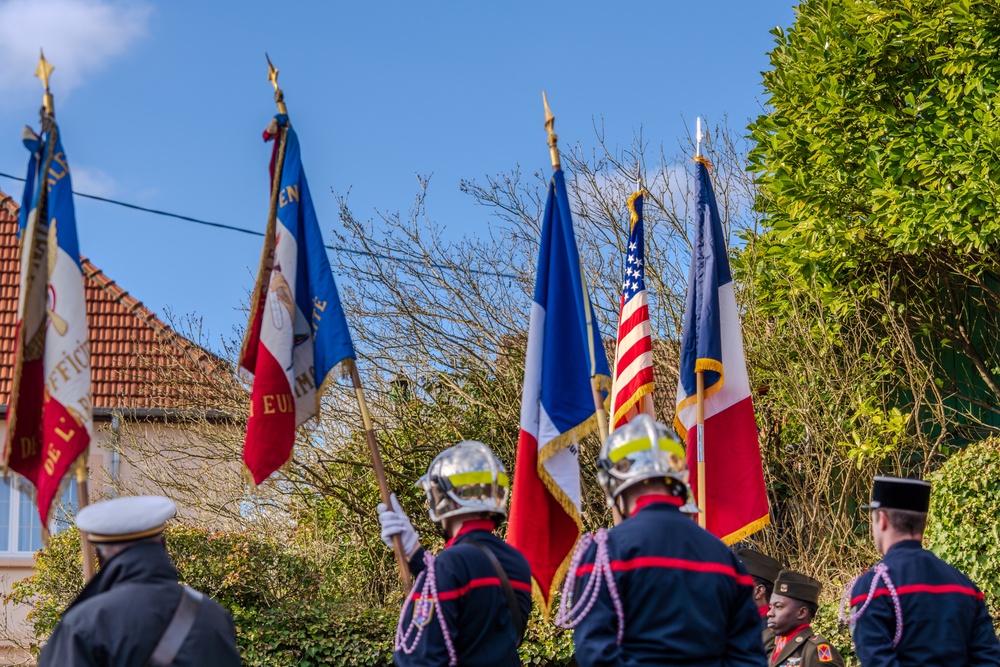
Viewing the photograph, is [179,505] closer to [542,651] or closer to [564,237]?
[542,651]

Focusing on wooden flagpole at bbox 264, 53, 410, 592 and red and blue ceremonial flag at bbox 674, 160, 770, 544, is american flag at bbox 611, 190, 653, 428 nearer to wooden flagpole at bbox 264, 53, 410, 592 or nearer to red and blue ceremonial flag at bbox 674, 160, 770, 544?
red and blue ceremonial flag at bbox 674, 160, 770, 544

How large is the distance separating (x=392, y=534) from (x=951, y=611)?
2.54 meters

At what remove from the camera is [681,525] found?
463 centimetres

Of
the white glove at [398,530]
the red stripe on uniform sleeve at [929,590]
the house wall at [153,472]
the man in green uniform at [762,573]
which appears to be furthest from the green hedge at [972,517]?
the house wall at [153,472]

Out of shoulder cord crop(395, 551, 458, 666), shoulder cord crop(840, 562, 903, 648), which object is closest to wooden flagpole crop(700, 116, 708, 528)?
shoulder cord crop(840, 562, 903, 648)

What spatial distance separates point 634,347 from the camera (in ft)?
24.6

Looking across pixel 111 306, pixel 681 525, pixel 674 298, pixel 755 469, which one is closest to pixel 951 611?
pixel 681 525

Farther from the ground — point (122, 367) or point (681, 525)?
point (122, 367)

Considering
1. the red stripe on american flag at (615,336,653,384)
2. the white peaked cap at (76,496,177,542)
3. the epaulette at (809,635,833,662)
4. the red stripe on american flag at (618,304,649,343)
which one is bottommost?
the epaulette at (809,635,833,662)

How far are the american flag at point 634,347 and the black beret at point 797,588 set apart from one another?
1291mm

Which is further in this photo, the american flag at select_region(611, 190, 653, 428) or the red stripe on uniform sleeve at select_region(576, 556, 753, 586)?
the american flag at select_region(611, 190, 653, 428)

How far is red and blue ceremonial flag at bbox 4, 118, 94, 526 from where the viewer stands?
247 inches

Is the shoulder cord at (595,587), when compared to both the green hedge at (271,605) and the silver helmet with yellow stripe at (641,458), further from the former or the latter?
the green hedge at (271,605)

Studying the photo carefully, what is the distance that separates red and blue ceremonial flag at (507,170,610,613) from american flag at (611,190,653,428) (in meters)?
0.33
